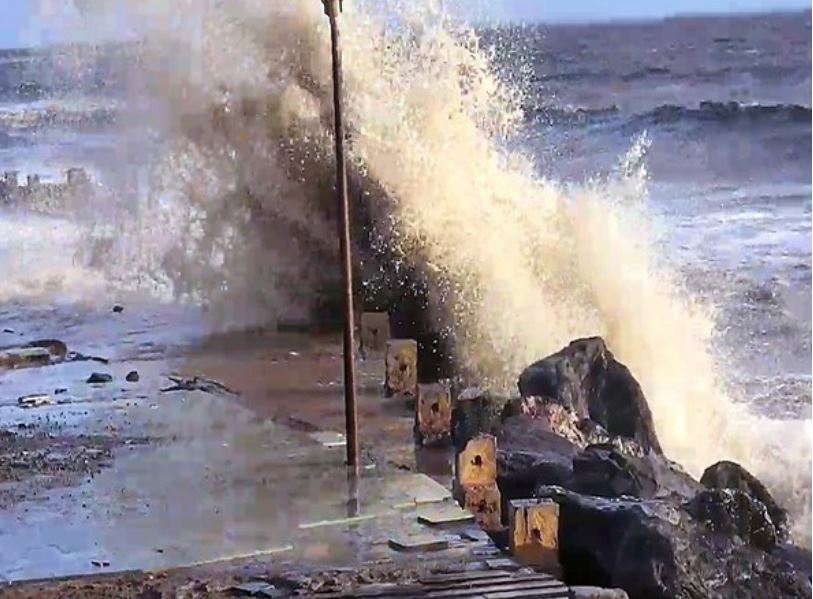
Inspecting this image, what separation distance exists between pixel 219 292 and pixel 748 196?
4.34 feet

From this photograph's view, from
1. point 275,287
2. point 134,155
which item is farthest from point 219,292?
point 134,155

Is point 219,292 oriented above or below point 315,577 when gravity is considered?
above

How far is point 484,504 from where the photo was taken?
3.82 meters

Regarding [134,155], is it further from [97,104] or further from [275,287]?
[275,287]

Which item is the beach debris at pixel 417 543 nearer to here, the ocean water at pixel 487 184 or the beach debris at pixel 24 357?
the ocean water at pixel 487 184

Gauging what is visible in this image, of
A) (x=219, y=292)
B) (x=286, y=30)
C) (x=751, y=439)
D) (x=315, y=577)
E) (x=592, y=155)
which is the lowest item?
(x=315, y=577)

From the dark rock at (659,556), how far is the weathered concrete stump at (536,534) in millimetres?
22

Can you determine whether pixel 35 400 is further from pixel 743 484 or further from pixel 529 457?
pixel 743 484

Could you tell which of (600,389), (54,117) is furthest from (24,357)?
(600,389)

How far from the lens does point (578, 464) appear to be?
12.6 feet

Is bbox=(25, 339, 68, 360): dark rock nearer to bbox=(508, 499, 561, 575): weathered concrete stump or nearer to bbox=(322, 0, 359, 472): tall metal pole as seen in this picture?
bbox=(322, 0, 359, 472): tall metal pole

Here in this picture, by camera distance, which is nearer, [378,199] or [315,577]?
[315,577]

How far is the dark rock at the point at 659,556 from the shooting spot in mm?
3691

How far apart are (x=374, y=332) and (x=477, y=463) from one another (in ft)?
1.36
